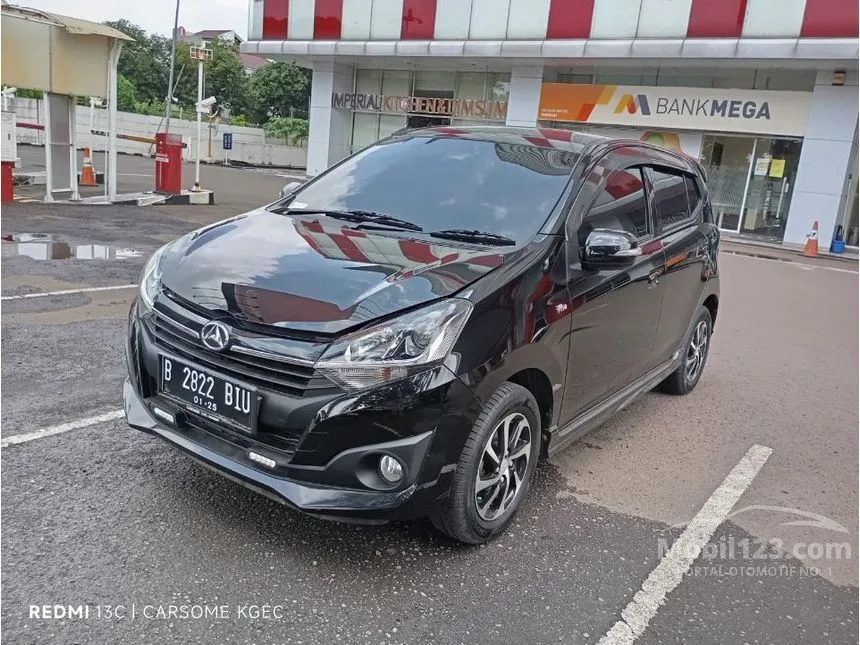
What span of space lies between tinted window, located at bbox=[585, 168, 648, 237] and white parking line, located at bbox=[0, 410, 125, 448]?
286 cm

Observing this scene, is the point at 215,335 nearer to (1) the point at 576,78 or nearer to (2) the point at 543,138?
(2) the point at 543,138

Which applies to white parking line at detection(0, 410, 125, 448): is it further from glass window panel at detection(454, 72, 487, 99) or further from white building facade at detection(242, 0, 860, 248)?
glass window panel at detection(454, 72, 487, 99)

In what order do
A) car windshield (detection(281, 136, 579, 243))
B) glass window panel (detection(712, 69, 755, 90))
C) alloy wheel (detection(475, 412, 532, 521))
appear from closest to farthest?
alloy wheel (detection(475, 412, 532, 521))
car windshield (detection(281, 136, 579, 243))
glass window panel (detection(712, 69, 755, 90))

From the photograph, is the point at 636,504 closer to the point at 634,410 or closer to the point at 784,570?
the point at 784,570

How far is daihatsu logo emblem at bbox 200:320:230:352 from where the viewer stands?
2.77m

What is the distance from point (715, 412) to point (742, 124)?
16.5 meters

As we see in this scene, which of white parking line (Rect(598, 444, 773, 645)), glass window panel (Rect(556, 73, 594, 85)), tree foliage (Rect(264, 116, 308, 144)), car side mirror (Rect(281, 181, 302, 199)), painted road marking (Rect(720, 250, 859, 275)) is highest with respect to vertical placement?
glass window panel (Rect(556, 73, 594, 85))

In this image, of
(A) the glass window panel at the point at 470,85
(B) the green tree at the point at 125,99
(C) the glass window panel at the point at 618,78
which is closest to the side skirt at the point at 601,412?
(C) the glass window panel at the point at 618,78

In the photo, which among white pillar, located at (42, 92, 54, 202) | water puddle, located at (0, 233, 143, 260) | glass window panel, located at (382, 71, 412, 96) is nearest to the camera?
water puddle, located at (0, 233, 143, 260)

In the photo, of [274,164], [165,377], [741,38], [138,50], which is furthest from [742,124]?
[138,50]

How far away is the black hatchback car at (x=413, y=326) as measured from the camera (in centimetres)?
268

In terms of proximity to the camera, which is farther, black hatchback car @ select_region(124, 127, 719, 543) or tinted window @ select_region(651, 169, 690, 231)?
tinted window @ select_region(651, 169, 690, 231)

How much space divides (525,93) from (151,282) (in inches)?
831

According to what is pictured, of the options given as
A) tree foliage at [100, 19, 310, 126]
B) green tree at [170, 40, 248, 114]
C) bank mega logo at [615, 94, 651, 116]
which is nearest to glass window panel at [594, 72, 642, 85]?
bank mega logo at [615, 94, 651, 116]
